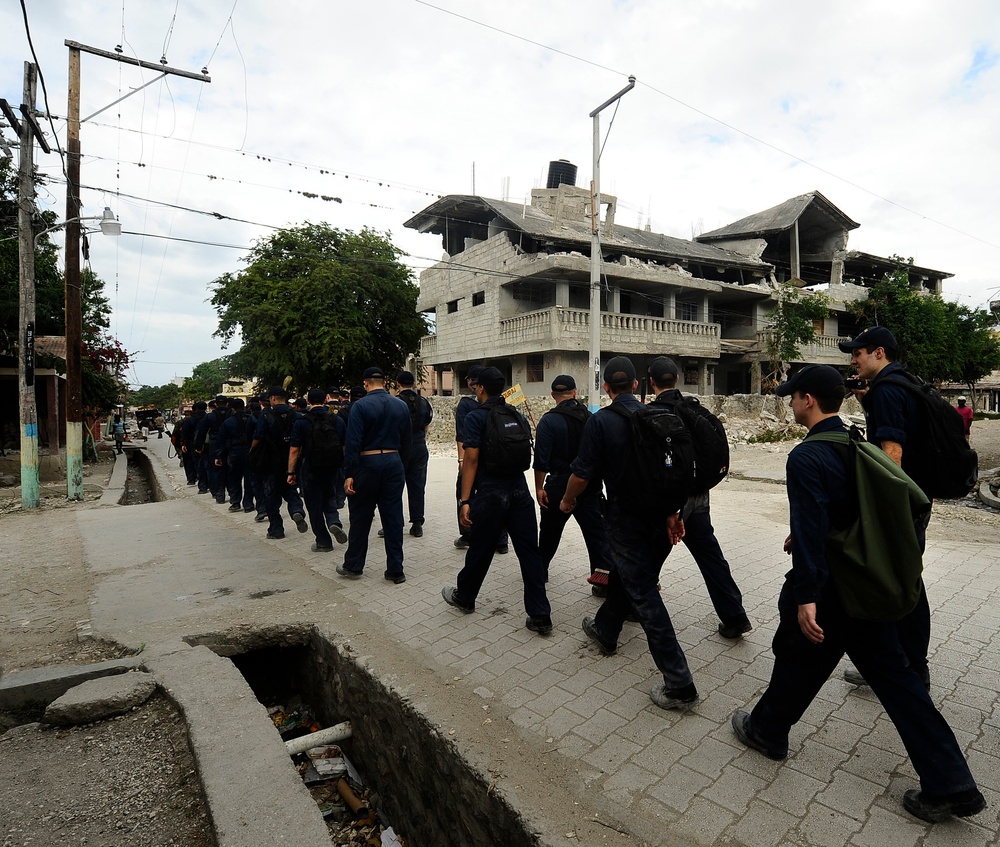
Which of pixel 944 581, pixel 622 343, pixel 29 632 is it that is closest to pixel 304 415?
pixel 29 632

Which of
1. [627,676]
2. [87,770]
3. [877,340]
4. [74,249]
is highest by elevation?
[74,249]

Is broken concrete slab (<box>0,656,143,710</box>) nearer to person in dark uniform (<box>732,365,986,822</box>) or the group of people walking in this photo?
the group of people walking

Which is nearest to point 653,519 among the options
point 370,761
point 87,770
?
point 370,761

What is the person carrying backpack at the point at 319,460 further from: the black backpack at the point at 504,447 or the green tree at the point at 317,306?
the green tree at the point at 317,306

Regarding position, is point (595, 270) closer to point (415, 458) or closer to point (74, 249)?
point (415, 458)

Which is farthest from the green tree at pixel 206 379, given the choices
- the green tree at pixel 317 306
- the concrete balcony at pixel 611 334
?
the concrete balcony at pixel 611 334

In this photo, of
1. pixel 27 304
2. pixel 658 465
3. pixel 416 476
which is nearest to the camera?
pixel 658 465

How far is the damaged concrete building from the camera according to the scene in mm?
21438

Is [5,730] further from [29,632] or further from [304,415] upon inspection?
[304,415]

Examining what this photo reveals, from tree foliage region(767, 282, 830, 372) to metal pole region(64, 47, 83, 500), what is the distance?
77.1 feet

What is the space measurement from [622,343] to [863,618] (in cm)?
2001

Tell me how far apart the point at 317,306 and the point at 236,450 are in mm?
14211

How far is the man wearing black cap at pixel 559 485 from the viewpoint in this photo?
171 inches

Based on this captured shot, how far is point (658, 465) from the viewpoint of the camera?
2.93m
